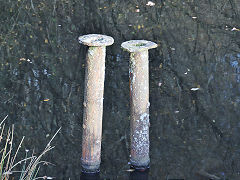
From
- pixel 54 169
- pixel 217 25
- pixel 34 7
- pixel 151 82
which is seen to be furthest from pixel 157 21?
pixel 54 169

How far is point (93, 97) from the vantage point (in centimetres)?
520

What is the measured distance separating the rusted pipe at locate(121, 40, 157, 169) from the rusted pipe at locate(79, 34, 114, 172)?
0.29 m

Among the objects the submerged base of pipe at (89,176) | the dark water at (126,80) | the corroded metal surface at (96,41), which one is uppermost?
the corroded metal surface at (96,41)

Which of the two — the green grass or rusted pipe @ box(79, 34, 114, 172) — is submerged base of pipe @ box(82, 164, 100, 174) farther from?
the green grass

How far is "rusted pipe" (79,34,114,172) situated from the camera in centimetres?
509

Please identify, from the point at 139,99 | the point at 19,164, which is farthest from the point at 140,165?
the point at 19,164

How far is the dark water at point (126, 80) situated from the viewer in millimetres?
5859

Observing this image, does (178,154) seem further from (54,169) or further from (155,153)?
(54,169)

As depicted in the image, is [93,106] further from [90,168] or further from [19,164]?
[19,164]

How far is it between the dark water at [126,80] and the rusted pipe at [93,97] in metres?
0.32

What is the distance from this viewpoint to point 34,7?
866 cm

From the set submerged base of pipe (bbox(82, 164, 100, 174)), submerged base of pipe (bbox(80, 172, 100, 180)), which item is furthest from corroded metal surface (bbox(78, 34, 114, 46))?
submerged base of pipe (bbox(80, 172, 100, 180))

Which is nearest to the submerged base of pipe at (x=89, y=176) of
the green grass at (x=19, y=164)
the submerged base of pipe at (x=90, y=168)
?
the submerged base of pipe at (x=90, y=168)

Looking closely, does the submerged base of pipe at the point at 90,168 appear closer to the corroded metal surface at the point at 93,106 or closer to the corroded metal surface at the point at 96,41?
the corroded metal surface at the point at 93,106
